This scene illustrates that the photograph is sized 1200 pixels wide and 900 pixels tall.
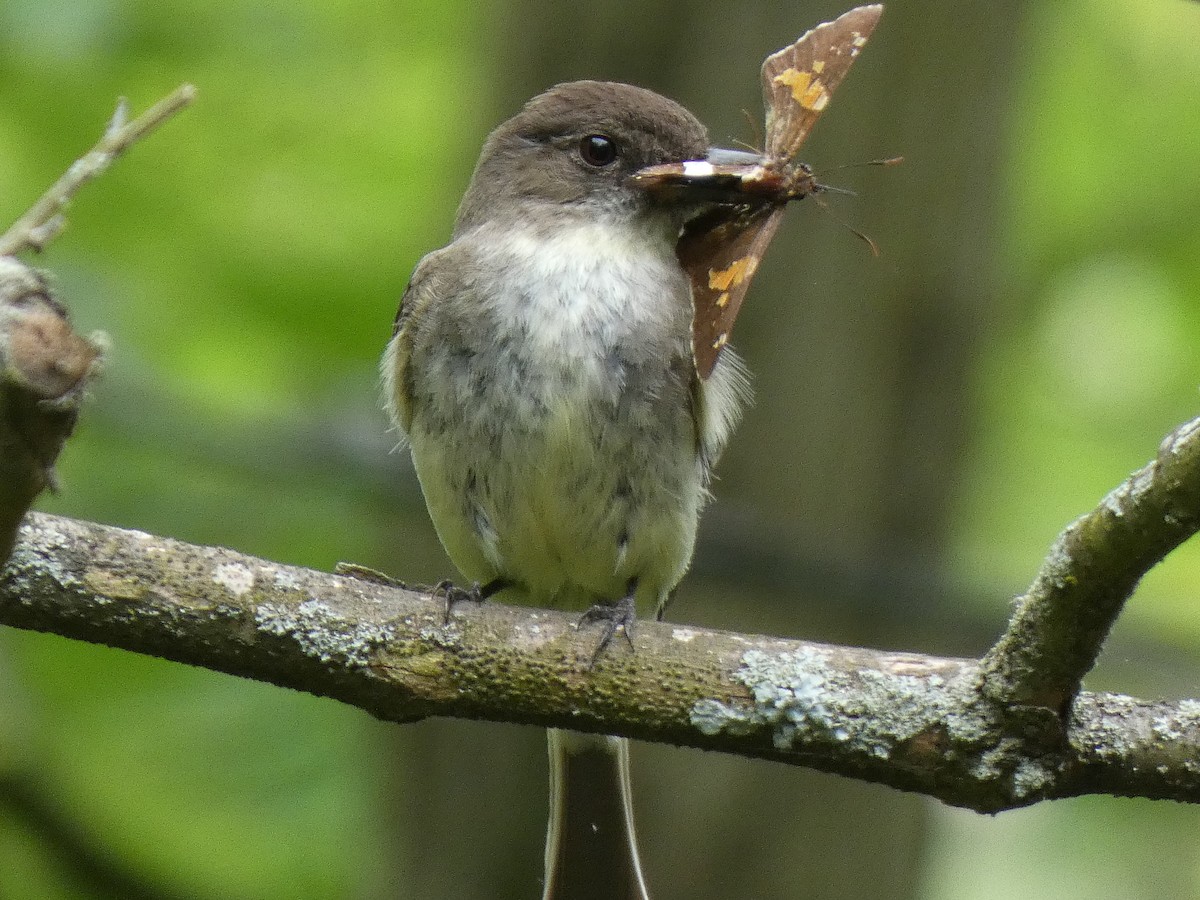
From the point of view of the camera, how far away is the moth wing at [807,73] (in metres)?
3.32

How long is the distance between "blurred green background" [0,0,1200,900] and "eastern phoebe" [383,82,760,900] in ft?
2.88

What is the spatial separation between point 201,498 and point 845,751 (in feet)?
12.9

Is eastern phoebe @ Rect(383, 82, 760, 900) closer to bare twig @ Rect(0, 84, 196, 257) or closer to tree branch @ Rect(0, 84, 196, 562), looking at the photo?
bare twig @ Rect(0, 84, 196, 257)

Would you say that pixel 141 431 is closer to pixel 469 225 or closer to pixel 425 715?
pixel 469 225

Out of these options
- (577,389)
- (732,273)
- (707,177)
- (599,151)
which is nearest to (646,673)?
(577,389)

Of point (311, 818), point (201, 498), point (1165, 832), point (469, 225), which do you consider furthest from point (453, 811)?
point (1165, 832)

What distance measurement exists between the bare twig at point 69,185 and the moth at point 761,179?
153 cm

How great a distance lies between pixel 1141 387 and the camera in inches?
263

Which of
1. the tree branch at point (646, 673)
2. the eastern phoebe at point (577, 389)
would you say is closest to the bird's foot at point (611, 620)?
the tree branch at point (646, 673)

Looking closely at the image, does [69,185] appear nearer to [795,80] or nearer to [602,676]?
[602,676]

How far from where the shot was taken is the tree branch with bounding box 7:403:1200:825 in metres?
2.60

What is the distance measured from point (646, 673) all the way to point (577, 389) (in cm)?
121

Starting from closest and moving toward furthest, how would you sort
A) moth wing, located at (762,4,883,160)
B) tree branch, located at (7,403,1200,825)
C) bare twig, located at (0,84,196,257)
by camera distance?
bare twig, located at (0,84,196,257)
tree branch, located at (7,403,1200,825)
moth wing, located at (762,4,883,160)

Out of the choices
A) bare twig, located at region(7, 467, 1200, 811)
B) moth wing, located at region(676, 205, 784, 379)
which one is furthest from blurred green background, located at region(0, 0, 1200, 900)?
bare twig, located at region(7, 467, 1200, 811)
